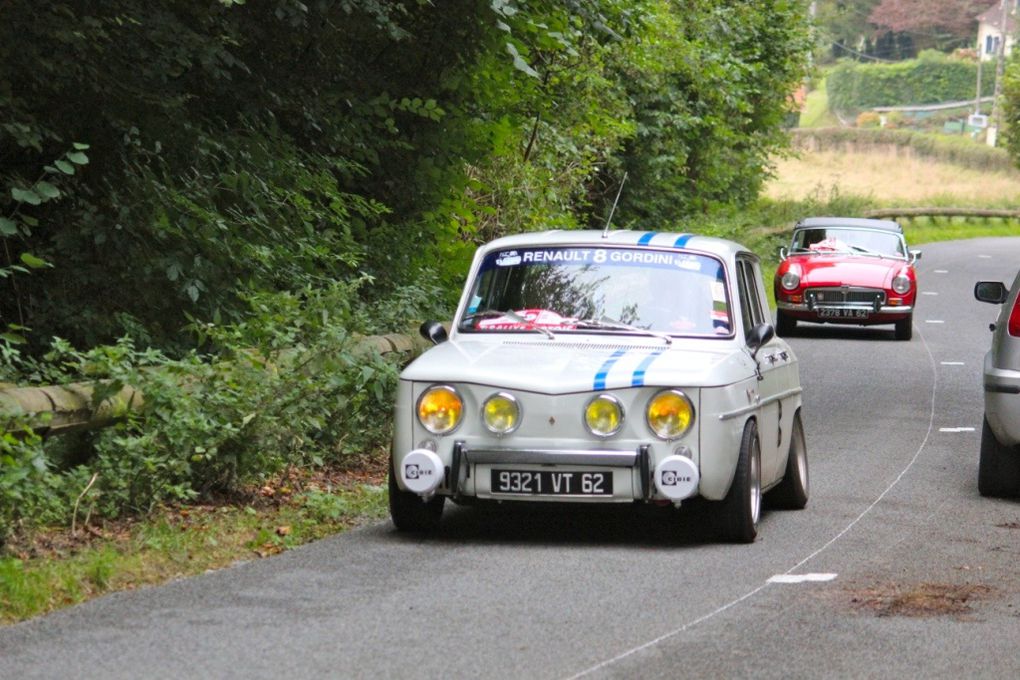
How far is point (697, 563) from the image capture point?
815 cm

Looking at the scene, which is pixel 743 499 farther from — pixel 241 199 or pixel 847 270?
pixel 847 270

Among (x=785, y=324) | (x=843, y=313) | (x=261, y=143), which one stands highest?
(x=261, y=143)

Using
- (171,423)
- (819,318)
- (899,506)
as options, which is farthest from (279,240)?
(819,318)

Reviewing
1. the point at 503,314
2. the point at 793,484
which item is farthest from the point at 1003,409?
the point at 503,314

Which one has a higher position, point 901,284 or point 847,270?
point 847,270

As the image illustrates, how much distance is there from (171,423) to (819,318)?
15787 mm

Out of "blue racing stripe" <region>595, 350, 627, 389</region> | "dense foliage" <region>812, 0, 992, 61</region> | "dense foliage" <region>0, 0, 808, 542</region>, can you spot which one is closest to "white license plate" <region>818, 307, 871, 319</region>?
"dense foliage" <region>0, 0, 808, 542</region>

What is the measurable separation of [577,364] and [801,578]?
5.02 feet

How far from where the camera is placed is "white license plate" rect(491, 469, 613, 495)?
823 centimetres

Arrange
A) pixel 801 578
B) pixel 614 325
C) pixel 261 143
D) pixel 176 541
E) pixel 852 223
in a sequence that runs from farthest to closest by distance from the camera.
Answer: pixel 852 223 → pixel 261 143 → pixel 614 325 → pixel 176 541 → pixel 801 578

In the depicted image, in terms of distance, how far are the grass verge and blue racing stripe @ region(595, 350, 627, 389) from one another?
166cm

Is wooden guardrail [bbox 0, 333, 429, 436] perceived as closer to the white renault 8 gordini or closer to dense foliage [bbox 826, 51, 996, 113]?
the white renault 8 gordini

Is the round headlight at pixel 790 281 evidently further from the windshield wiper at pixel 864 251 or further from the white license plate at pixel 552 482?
the white license plate at pixel 552 482

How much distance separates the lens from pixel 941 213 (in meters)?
61.9
